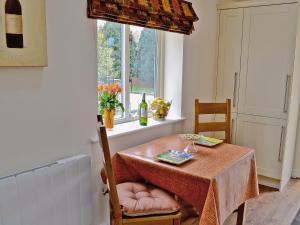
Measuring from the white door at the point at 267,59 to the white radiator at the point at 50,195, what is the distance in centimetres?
201

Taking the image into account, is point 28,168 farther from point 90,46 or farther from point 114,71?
point 114,71

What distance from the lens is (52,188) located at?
1619 mm

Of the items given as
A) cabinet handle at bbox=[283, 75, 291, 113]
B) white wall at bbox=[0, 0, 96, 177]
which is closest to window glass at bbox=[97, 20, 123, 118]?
white wall at bbox=[0, 0, 96, 177]

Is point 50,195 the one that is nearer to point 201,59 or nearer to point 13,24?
point 13,24

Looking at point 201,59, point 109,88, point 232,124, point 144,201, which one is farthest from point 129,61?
point 232,124

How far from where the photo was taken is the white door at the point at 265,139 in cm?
299

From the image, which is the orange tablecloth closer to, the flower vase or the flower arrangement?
the flower vase

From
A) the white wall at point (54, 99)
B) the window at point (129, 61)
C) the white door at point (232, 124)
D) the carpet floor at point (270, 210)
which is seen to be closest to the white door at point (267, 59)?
the white door at point (232, 124)

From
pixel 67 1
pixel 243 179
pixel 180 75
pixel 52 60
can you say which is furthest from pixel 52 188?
pixel 180 75

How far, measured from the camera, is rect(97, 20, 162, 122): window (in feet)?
7.62

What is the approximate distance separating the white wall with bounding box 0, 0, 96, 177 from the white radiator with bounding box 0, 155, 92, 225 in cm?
11

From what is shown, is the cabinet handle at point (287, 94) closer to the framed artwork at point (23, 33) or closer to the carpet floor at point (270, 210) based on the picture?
the carpet floor at point (270, 210)

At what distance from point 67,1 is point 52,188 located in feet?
3.61

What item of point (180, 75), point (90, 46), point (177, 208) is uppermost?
point (90, 46)
